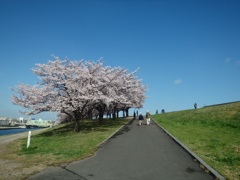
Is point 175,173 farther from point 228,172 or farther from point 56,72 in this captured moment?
point 56,72

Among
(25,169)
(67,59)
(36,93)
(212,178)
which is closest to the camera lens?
(212,178)

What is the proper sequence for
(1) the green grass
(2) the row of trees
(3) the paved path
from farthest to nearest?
1. (2) the row of trees
2. (1) the green grass
3. (3) the paved path

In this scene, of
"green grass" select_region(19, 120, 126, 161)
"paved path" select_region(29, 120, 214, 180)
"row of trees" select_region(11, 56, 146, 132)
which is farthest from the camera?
"row of trees" select_region(11, 56, 146, 132)

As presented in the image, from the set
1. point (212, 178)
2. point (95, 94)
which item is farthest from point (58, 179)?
point (95, 94)

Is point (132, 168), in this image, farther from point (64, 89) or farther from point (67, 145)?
point (64, 89)

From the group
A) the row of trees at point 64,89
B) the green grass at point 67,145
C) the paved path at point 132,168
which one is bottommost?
the paved path at point 132,168

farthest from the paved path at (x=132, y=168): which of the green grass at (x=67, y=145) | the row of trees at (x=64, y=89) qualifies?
the row of trees at (x=64, y=89)

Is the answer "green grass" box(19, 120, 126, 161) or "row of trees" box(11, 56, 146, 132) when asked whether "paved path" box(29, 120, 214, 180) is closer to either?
"green grass" box(19, 120, 126, 161)

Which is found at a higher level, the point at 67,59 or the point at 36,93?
the point at 67,59

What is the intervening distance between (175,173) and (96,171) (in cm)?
289

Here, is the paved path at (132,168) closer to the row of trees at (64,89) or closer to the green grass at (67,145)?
the green grass at (67,145)

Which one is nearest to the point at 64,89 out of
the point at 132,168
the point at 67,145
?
the point at 67,145

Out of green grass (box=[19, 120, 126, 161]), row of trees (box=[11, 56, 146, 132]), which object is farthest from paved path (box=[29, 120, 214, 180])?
row of trees (box=[11, 56, 146, 132])

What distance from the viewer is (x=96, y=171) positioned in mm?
8680
